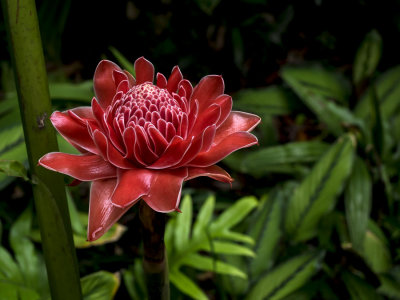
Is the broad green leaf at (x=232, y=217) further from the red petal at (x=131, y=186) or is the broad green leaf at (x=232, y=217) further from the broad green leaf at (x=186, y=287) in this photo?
the red petal at (x=131, y=186)

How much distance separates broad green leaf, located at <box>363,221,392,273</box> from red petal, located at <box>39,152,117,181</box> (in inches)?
45.0

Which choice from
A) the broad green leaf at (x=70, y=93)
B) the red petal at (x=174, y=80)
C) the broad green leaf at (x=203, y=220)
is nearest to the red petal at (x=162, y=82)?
the red petal at (x=174, y=80)

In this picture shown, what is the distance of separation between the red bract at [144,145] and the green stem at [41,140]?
0.05 m

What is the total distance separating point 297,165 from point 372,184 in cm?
31

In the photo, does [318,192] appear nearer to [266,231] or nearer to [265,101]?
[266,231]

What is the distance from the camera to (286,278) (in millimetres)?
1218

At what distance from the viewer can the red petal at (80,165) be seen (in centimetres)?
46

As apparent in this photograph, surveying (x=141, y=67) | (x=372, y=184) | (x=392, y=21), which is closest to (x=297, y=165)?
(x=372, y=184)

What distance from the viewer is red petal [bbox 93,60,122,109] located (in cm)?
53

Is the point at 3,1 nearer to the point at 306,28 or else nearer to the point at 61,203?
the point at 61,203

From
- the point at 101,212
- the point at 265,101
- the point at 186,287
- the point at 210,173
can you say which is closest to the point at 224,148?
the point at 210,173

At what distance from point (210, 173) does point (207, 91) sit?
12cm

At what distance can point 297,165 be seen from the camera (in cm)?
184

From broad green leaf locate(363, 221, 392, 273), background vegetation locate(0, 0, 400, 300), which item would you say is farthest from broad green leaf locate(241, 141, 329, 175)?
broad green leaf locate(363, 221, 392, 273)
